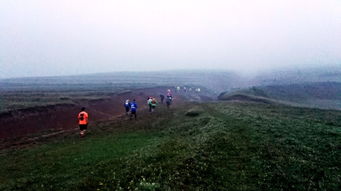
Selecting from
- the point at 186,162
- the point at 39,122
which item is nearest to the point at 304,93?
the point at 39,122

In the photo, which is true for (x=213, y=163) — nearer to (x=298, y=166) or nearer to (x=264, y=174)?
(x=264, y=174)

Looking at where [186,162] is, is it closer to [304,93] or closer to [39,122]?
[39,122]

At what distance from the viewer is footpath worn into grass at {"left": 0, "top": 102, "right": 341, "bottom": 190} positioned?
14.1m

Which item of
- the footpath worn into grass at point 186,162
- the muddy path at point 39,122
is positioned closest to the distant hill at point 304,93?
the muddy path at point 39,122

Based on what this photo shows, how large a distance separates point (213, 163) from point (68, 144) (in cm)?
1370

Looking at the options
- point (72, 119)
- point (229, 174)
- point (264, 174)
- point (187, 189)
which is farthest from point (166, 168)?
point (72, 119)

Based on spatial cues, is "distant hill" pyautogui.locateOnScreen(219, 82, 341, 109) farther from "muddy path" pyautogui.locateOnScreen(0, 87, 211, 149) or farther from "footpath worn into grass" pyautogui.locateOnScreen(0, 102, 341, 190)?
"footpath worn into grass" pyautogui.locateOnScreen(0, 102, 341, 190)

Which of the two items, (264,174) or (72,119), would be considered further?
(72,119)

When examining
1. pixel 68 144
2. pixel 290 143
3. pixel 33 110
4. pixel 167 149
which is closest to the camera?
pixel 167 149

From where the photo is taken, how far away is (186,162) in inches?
635

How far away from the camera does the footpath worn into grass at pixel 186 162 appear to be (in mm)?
14065

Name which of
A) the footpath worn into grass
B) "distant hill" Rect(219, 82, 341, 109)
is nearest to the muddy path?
the footpath worn into grass

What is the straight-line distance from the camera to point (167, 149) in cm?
1958

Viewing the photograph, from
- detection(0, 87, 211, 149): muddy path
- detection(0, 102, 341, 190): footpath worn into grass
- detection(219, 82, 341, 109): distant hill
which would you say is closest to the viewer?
detection(0, 102, 341, 190): footpath worn into grass
